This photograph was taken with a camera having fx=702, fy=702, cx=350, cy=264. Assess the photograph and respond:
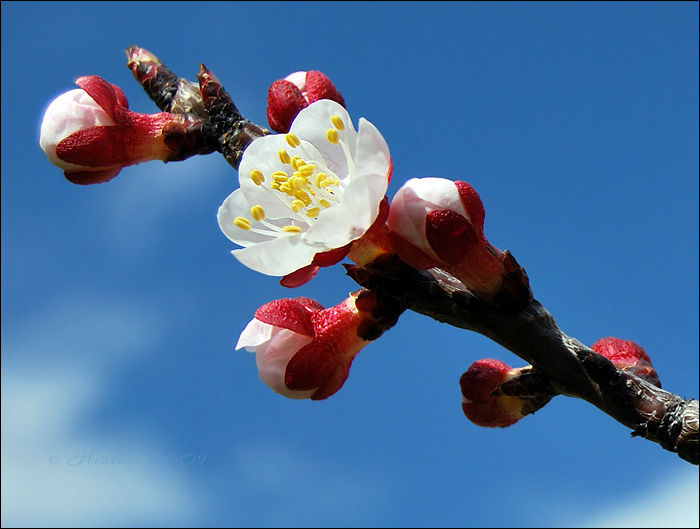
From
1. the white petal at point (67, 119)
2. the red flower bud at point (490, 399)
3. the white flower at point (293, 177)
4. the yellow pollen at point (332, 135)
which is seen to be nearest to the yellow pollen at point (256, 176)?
the white flower at point (293, 177)

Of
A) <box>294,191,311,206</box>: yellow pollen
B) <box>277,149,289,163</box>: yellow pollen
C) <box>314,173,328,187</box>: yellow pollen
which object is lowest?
<box>294,191,311,206</box>: yellow pollen

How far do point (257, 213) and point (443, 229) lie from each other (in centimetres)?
58

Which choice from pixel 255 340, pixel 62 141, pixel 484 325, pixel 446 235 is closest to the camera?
pixel 446 235

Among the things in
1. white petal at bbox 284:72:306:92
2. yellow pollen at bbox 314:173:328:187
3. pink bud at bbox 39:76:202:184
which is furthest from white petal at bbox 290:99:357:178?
pink bud at bbox 39:76:202:184

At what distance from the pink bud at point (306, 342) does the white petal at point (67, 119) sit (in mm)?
909

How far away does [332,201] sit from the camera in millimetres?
2158

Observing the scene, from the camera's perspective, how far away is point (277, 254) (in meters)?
1.85

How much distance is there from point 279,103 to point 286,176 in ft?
1.15

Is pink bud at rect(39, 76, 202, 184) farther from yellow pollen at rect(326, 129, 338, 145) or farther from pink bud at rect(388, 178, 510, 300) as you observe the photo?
pink bud at rect(388, 178, 510, 300)

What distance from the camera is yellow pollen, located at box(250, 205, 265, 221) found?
83.7 inches

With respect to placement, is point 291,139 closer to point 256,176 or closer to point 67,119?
point 256,176

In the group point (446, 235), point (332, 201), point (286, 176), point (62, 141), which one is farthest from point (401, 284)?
point (62, 141)

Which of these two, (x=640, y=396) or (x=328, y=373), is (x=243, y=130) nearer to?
(x=328, y=373)

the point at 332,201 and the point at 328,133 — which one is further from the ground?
the point at 328,133
